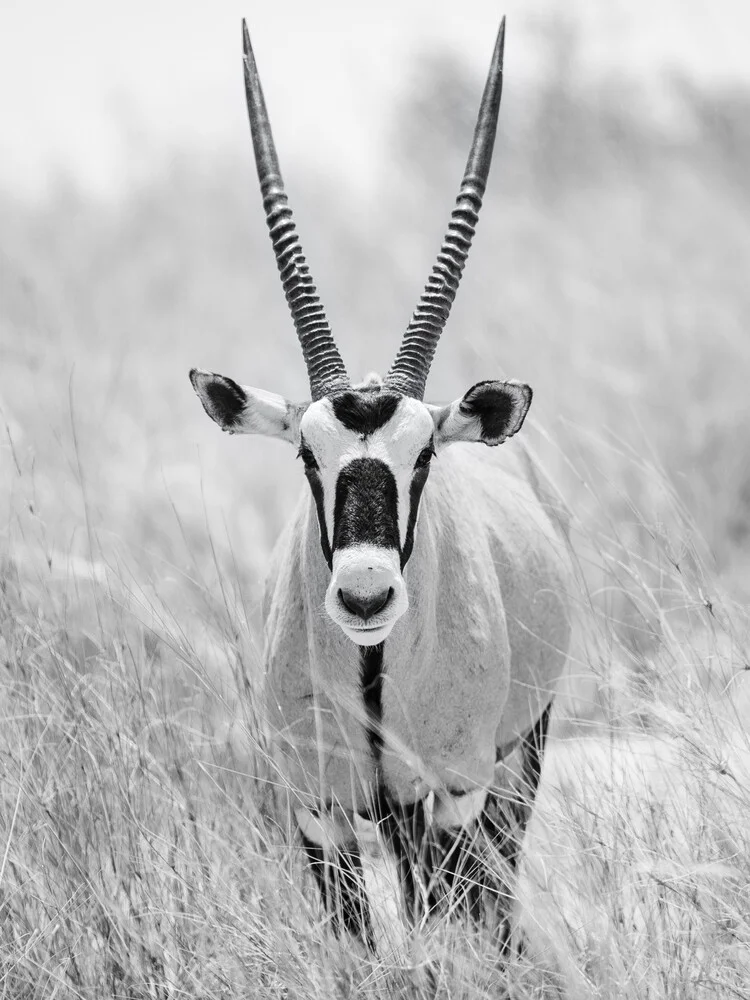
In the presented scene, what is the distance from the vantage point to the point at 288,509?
10.1 metres

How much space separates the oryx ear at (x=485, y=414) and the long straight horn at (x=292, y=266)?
1.33 feet

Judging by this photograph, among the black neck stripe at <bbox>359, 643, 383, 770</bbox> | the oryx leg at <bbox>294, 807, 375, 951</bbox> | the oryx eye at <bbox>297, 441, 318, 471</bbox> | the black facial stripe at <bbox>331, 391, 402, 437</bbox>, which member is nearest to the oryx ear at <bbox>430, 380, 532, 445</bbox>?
the black facial stripe at <bbox>331, 391, 402, 437</bbox>

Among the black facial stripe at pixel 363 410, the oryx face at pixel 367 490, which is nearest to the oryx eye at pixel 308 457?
the oryx face at pixel 367 490

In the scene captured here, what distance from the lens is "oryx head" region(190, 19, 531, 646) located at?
12.3 feet

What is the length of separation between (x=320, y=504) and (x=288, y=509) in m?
6.00

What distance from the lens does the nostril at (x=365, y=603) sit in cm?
369

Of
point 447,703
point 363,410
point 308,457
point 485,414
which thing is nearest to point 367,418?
point 363,410

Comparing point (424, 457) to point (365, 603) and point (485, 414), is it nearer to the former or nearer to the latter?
point (485, 414)

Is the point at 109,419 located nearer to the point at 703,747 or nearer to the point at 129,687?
the point at 129,687

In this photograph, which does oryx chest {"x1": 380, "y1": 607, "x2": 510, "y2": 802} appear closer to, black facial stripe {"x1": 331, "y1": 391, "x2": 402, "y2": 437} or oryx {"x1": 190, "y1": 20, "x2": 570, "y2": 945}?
oryx {"x1": 190, "y1": 20, "x2": 570, "y2": 945}


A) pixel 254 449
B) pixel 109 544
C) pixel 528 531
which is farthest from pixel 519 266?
pixel 528 531

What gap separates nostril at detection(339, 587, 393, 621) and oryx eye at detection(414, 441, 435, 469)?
63 cm

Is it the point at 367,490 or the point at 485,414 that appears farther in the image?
the point at 485,414

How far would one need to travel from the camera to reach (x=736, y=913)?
3090 millimetres
